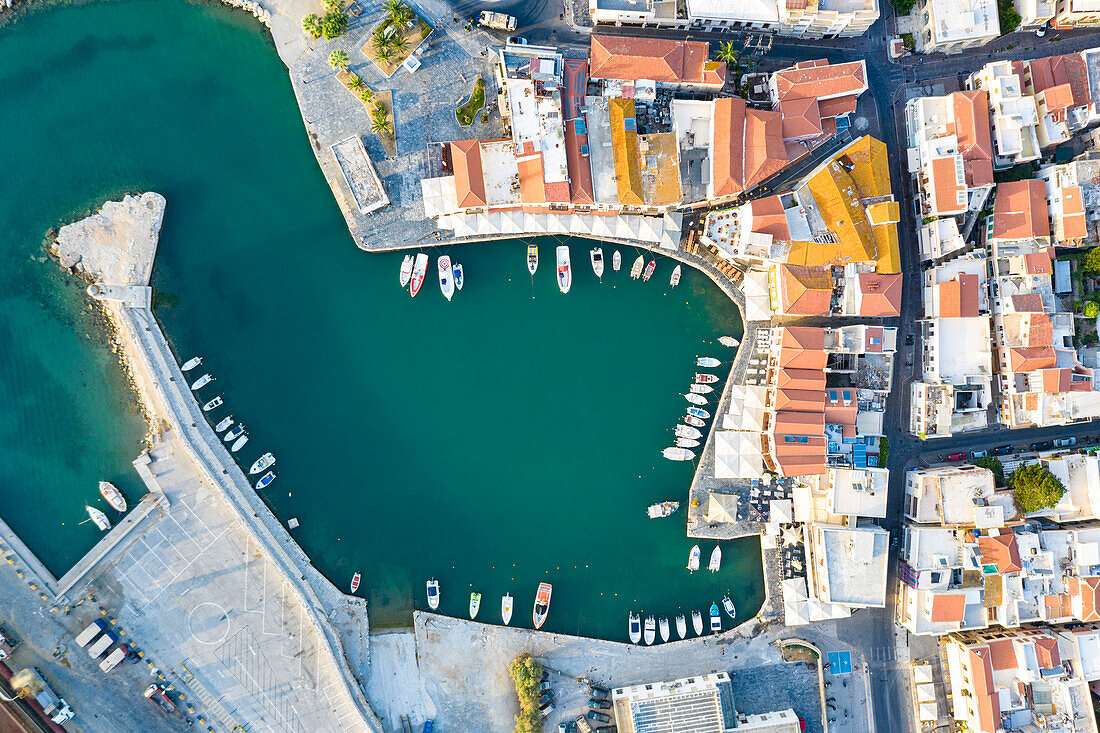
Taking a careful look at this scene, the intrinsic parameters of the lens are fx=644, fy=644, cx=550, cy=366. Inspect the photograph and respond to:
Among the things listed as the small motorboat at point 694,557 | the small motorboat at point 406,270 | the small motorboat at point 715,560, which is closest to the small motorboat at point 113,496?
the small motorboat at point 406,270

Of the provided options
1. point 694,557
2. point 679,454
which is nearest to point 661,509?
point 679,454

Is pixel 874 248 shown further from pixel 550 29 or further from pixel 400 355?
pixel 400 355

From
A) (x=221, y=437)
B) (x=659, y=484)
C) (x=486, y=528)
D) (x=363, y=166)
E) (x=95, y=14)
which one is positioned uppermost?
(x=95, y=14)

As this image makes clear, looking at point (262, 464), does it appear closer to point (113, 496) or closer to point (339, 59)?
point (113, 496)

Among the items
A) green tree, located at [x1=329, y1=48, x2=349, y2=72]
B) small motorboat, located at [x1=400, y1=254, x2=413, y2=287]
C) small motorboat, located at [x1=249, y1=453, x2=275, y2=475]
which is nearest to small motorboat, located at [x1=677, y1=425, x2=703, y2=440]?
small motorboat, located at [x1=400, y1=254, x2=413, y2=287]

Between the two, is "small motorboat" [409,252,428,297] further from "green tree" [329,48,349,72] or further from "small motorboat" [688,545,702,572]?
"small motorboat" [688,545,702,572]

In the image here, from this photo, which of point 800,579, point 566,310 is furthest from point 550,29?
point 800,579

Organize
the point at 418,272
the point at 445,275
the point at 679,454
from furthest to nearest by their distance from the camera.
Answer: the point at 679,454
the point at 445,275
the point at 418,272
